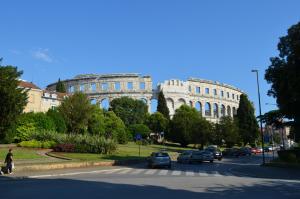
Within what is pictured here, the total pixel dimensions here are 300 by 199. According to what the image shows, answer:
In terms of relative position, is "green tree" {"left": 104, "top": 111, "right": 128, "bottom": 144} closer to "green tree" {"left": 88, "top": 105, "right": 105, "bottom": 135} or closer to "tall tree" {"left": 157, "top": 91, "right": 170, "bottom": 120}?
"green tree" {"left": 88, "top": 105, "right": 105, "bottom": 135}

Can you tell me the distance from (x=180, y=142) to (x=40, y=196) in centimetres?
8133

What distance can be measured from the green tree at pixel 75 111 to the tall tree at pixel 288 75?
1291 inches

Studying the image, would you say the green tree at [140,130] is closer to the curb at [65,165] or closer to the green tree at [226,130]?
the green tree at [226,130]

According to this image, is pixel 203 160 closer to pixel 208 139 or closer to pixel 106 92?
pixel 208 139

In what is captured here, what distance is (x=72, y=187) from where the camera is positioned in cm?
1958

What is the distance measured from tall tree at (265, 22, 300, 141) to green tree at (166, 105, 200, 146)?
50.6m

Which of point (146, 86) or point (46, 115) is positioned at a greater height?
→ point (146, 86)

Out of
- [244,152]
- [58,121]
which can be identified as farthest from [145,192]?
[244,152]

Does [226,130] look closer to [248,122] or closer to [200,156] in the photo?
[248,122]

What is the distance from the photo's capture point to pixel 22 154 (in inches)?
1614

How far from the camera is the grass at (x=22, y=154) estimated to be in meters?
38.7

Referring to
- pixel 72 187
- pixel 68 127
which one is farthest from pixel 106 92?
pixel 72 187

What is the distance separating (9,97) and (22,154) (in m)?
6.11

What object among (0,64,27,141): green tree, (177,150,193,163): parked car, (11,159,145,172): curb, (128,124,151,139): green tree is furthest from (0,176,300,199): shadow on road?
(128,124,151,139): green tree
